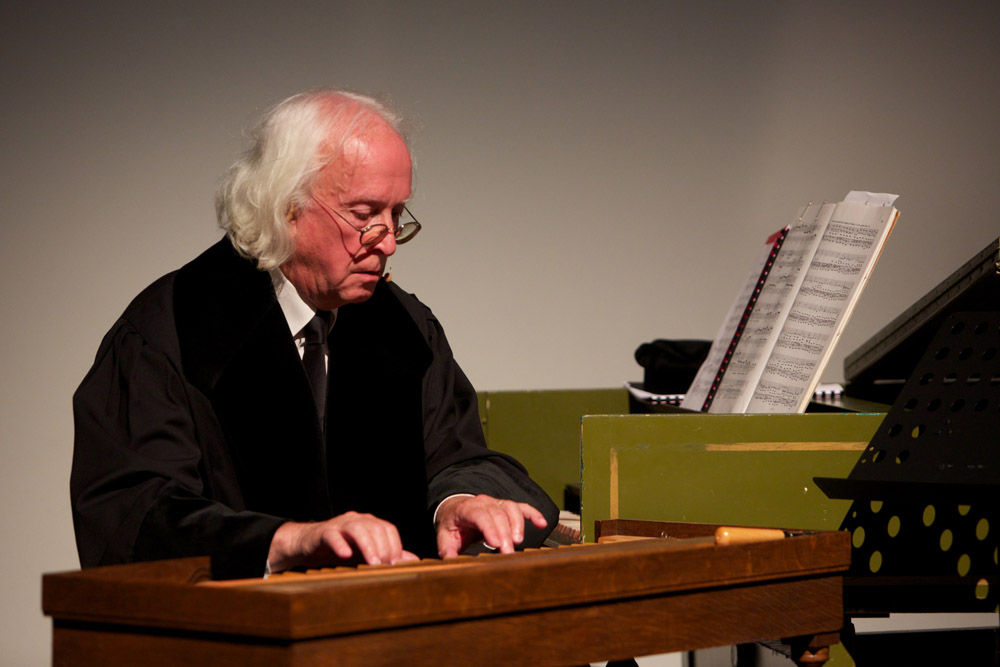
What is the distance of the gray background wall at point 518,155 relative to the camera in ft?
14.8

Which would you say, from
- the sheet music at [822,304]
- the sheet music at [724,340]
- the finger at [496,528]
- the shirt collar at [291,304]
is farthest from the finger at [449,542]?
the sheet music at [724,340]

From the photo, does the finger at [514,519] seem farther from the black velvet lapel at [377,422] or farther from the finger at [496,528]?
the black velvet lapel at [377,422]

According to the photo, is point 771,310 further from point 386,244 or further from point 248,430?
point 248,430

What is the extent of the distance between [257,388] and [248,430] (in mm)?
81

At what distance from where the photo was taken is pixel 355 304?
251 cm

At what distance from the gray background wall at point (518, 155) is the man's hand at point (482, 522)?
2741 millimetres

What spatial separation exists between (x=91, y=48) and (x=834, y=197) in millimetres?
Result: 3115

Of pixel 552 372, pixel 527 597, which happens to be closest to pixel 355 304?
pixel 527 597

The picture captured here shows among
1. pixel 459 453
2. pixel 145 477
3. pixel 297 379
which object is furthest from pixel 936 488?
pixel 145 477

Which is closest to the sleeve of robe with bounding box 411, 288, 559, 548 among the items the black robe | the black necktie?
the black robe

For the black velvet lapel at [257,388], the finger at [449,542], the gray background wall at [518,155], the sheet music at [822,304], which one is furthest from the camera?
the gray background wall at [518,155]

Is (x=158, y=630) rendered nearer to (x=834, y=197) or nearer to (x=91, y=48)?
(x=91, y=48)

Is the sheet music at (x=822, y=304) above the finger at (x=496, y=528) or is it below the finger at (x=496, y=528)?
above

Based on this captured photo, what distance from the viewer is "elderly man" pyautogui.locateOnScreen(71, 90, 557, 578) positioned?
79.5 inches
